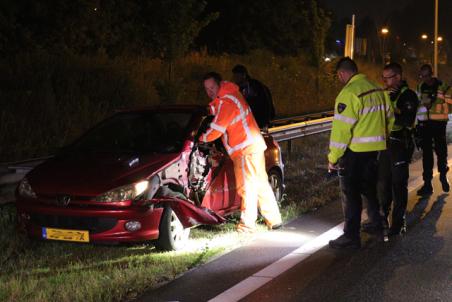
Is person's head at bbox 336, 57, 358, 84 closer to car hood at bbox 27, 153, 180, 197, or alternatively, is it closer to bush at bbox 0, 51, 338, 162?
car hood at bbox 27, 153, 180, 197

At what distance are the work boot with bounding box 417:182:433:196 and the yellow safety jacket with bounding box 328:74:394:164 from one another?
335 cm

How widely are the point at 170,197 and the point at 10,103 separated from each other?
10101 mm

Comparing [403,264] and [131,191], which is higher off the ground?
[131,191]

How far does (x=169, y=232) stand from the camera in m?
6.39

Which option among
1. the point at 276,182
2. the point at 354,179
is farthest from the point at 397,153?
the point at 276,182

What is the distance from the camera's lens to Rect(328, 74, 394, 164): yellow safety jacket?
6.27 m

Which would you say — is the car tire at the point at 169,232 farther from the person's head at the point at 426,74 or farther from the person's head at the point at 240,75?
the person's head at the point at 426,74

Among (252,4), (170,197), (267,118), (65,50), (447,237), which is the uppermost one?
(252,4)

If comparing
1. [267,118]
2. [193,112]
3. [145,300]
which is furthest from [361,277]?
[267,118]

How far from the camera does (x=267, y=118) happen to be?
29.2ft

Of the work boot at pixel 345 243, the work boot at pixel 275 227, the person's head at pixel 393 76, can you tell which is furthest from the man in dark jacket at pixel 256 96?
the work boot at pixel 345 243

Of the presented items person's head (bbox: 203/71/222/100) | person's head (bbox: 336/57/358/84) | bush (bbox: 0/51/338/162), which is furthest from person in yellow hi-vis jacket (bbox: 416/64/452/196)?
bush (bbox: 0/51/338/162)

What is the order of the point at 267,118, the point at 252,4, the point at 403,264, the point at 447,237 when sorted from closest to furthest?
1. the point at 403,264
2. the point at 447,237
3. the point at 267,118
4. the point at 252,4

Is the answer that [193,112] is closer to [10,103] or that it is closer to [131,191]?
[131,191]
